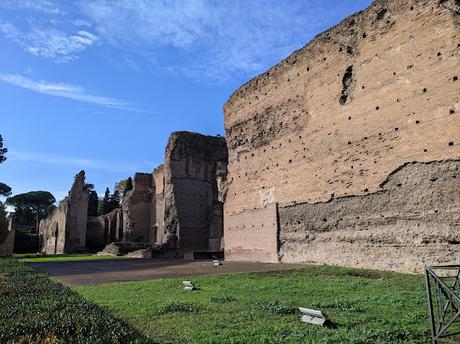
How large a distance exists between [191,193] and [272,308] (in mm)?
21671

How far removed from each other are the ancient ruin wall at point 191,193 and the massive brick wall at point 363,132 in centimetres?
920

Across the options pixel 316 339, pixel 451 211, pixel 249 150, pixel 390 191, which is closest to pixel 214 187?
pixel 249 150

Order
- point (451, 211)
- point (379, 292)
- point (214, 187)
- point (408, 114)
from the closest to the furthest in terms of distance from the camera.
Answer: point (379, 292)
point (451, 211)
point (408, 114)
point (214, 187)

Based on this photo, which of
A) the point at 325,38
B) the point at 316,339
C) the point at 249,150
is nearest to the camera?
the point at 316,339

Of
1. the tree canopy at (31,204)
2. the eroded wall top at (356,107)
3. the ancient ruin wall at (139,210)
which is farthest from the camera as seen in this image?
the tree canopy at (31,204)

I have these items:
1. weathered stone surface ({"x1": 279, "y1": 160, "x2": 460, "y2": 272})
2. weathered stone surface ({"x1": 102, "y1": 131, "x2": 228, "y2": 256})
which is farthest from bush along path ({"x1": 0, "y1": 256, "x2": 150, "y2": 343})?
weathered stone surface ({"x1": 102, "y1": 131, "x2": 228, "y2": 256})

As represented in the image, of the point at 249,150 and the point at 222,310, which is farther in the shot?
the point at 249,150

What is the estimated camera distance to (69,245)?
38.2 meters

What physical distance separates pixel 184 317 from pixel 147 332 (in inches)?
34.4

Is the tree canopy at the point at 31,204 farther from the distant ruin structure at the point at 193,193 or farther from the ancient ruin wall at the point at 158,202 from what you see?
the distant ruin structure at the point at 193,193

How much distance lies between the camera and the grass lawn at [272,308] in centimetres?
439

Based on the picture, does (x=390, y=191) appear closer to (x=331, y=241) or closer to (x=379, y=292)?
(x=331, y=241)

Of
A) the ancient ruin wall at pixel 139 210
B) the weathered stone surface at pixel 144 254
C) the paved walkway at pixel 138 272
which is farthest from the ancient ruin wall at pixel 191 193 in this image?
the paved walkway at pixel 138 272

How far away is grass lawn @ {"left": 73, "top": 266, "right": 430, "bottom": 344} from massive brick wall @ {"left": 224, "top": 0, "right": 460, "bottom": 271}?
7.06 ft
